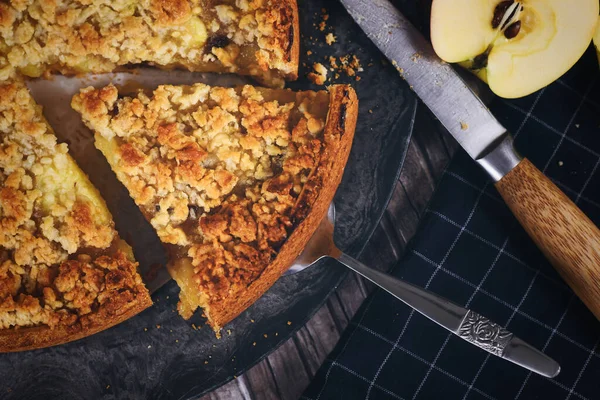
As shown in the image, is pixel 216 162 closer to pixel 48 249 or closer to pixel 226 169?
pixel 226 169

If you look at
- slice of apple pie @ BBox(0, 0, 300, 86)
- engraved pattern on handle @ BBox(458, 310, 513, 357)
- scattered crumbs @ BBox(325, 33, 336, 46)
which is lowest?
engraved pattern on handle @ BBox(458, 310, 513, 357)

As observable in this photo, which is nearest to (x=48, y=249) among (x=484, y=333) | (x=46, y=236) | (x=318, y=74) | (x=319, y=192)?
(x=46, y=236)

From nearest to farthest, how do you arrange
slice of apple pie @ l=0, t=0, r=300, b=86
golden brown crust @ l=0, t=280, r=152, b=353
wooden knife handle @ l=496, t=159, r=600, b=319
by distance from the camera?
golden brown crust @ l=0, t=280, r=152, b=353 < slice of apple pie @ l=0, t=0, r=300, b=86 < wooden knife handle @ l=496, t=159, r=600, b=319

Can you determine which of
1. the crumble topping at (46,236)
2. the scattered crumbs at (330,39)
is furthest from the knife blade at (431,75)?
the crumble topping at (46,236)

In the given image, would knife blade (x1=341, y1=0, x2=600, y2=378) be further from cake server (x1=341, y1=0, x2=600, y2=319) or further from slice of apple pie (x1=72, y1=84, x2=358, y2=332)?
slice of apple pie (x1=72, y1=84, x2=358, y2=332)

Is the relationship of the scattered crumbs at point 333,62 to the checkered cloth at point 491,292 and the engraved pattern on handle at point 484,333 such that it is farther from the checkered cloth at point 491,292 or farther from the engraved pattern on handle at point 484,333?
the engraved pattern on handle at point 484,333

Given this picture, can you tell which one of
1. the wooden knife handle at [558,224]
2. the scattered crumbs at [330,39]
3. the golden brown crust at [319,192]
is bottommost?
the wooden knife handle at [558,224]

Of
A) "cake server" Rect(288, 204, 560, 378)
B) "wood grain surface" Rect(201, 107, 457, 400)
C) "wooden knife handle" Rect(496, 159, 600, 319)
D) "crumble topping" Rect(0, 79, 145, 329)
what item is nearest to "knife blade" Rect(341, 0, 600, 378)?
"wooden knife handle" Rect(496, 159, 600, 319)
